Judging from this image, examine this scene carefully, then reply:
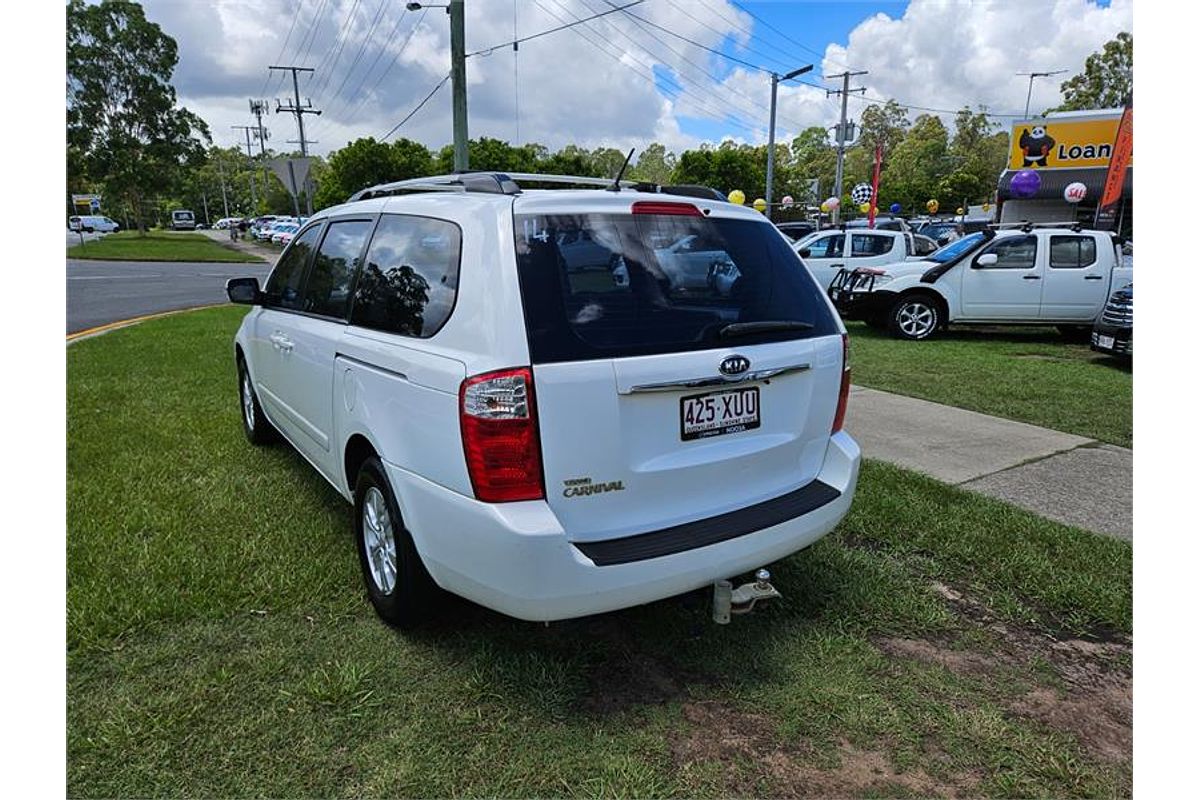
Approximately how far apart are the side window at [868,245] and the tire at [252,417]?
1160 cm

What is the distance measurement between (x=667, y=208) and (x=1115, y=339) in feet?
28.2

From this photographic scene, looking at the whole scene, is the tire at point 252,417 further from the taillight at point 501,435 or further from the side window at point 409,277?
the taillight at point 501,435

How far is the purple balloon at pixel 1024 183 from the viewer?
2570 cm

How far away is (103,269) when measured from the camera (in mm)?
25312

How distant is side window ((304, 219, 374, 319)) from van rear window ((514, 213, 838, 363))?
1.28 meters

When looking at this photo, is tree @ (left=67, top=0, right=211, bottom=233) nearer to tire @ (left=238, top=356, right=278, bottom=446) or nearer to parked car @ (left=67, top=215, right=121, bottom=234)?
parked car @ (left=67, top=215, right=121, bottom=234)

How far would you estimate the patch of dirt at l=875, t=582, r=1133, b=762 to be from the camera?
95.8 inches

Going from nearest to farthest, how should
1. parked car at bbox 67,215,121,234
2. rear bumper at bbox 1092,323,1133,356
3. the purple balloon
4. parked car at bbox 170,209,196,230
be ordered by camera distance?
rear bumper at bbox 1092,323,1133,356, the purple balloon, parked car at bbox 67,215,121,234, parked car at bbox 170,209,196,230

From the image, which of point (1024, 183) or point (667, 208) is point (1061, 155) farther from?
point (667, 208)

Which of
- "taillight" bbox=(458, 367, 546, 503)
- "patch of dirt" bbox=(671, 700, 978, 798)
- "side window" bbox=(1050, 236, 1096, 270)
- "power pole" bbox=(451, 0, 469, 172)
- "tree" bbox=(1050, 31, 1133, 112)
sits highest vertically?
"tree" bbox=(1050, 31, 1133, 112)

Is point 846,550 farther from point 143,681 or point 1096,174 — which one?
point 1096,174

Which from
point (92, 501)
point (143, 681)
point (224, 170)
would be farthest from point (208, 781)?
point (224, 170)

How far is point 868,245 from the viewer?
45.6ft

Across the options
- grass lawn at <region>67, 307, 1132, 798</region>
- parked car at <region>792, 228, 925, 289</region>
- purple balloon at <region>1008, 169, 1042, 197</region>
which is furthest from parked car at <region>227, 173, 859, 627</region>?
purple balloon at <region>1008, 169, 1042, 197</region>
